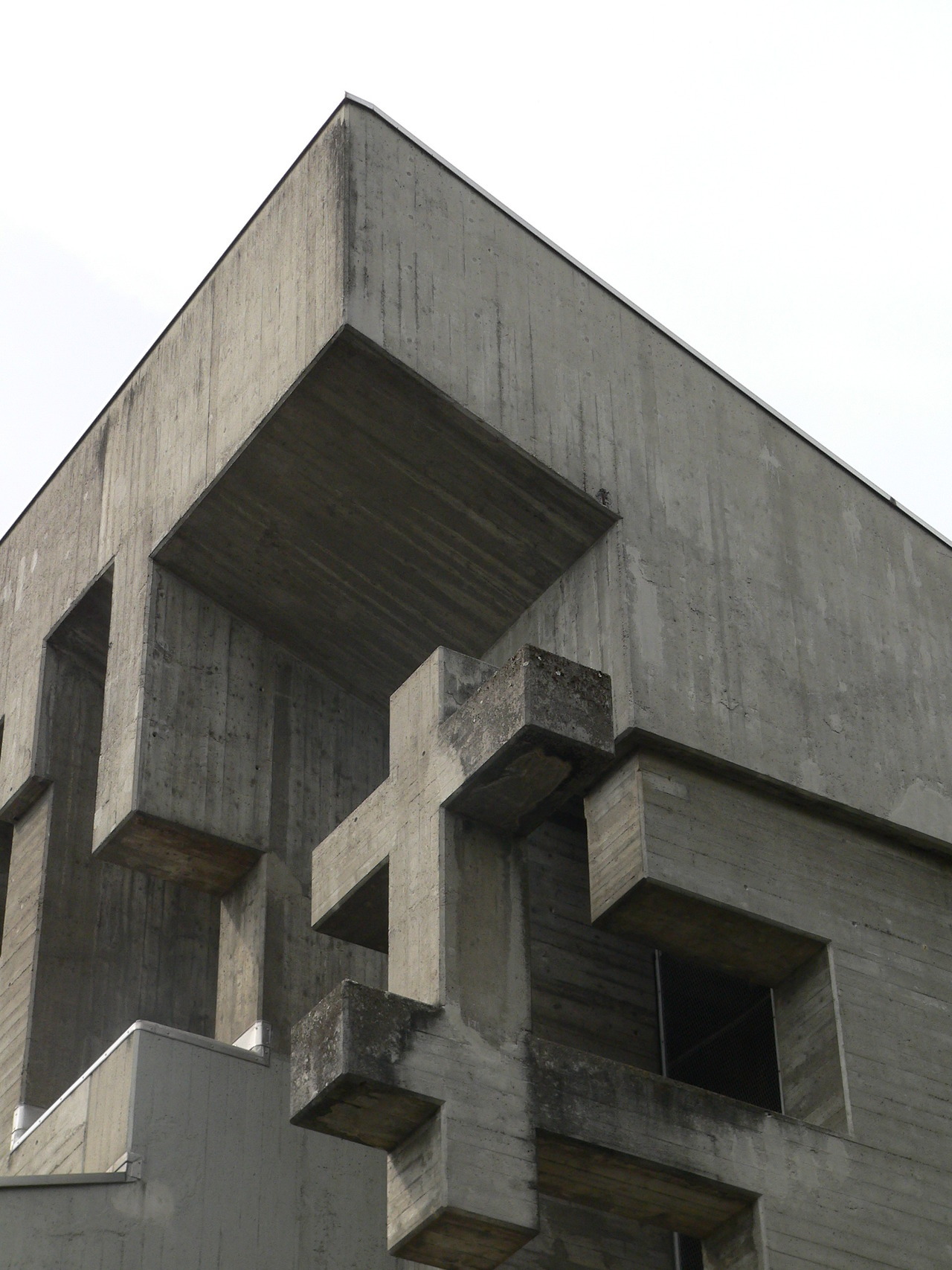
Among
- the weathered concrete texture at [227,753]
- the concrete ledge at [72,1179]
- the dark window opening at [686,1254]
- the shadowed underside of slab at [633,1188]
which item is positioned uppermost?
the weathered concrete texture at [227,753]

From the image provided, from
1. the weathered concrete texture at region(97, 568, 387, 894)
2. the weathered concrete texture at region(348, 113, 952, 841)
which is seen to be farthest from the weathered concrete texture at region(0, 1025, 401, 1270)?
the weathered concrete texture at region(348, 113, 952, 841)

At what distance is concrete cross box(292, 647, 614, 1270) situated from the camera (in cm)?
1288

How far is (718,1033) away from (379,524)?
222 inches

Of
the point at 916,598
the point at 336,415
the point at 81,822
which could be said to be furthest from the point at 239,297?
the point at 916,598

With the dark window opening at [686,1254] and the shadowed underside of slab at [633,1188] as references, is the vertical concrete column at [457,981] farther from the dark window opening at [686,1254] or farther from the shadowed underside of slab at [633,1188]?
the dark window opening at [686,1254]

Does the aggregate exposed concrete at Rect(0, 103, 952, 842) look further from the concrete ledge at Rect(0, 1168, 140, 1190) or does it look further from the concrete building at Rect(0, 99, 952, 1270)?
the concrete ledge at Rect(0, 1168, 140, 1190)

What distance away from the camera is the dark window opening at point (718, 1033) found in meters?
17.5

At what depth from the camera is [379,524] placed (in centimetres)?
1716

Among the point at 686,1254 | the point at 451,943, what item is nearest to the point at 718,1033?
the point at 686,1254

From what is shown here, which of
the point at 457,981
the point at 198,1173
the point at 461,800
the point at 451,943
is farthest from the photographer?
the point at 198,1173

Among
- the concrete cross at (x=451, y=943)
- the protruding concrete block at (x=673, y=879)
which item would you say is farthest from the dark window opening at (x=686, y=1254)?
the concrete cross at (x=451, y=943)

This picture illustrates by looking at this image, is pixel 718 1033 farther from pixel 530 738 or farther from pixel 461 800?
pixel 530 738

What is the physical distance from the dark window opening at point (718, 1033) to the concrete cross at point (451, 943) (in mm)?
3861

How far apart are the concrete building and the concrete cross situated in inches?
1.4
